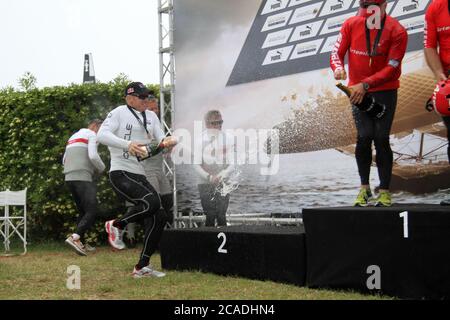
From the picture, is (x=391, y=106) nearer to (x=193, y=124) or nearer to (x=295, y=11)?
(x=295, y=11)

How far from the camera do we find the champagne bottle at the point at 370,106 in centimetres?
505

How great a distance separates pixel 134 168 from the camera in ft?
19.3

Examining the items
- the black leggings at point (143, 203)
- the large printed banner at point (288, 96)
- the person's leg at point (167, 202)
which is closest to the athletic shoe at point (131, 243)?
the person's leg at point (167, 202)

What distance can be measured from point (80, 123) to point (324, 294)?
5979 millimetres

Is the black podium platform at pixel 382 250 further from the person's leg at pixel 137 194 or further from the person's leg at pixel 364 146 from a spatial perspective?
the person's leg at pixel 137 194

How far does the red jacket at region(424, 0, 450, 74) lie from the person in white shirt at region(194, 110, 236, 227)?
3.38 meters

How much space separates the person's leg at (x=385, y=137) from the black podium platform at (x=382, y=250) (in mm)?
545

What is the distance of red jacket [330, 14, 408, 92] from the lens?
16.7 feet

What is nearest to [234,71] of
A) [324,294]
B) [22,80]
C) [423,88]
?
[423,88]

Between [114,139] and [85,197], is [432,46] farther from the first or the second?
[85,197]

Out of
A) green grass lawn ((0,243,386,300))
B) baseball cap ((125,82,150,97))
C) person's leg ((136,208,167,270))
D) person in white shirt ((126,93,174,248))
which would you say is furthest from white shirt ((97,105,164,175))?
person in white shirt ((126,93,174,248))

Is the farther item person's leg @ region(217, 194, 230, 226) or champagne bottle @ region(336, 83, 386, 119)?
person's leg @ region(217, 194, 230, 226)

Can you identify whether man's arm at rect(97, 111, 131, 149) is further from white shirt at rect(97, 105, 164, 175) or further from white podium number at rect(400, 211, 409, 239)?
white podium number at rect(400, 211, 409, 239)
